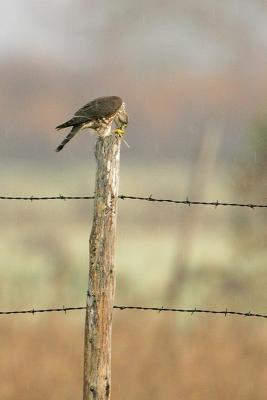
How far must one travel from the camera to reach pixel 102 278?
5.52 metres

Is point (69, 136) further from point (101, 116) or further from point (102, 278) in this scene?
point (102, 278)

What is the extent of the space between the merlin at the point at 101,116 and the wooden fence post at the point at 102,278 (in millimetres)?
2431

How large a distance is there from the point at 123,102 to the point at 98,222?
346 cm

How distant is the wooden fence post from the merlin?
2.43 m

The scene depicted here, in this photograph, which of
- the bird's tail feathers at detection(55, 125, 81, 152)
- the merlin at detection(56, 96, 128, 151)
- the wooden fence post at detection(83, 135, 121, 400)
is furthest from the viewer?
the merlin at detection(56, 96, 128, 151)

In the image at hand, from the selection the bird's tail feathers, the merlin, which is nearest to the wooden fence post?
the bird's tail feathers

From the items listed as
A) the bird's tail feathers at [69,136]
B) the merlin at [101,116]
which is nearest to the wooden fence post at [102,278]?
the bird's tail feathers at [69,136]

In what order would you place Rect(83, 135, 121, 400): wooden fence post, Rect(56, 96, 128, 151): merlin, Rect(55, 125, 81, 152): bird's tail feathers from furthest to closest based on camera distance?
Rect(56, 96, 128, 151): merlin < Rect(55, 125, 81, 152): bird's tail feathers < Rect(83, 135, 121, 400): wooden fence post

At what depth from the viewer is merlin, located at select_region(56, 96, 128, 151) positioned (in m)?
8.09

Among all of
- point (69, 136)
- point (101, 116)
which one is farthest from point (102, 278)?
point (101, 116)

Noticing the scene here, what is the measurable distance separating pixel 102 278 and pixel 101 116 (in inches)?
126

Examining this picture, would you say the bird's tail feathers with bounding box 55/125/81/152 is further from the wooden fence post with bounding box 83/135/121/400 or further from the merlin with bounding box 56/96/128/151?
the wooden fence post with bounding box 83/135/121/400

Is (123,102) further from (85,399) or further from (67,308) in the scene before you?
(85,399)

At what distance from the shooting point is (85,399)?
221 inches
